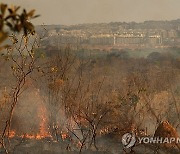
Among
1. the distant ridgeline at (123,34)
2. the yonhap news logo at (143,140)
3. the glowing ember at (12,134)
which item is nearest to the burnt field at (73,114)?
the glowing ember at (12,134)

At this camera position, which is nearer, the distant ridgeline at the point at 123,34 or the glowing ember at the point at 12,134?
the glowing ember at the point at 12,134

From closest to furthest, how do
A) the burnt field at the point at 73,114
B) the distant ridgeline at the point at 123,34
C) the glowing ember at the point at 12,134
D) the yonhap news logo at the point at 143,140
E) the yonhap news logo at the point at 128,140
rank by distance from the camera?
1. the burnt field at the point at 73,114
2. the yonhap news logo at the point at 143,140
3. the yonhap news logo at the point at 128,140
4. the glowing ember at the point at 12,134
5. the distant ridgeline at the point at 123,34

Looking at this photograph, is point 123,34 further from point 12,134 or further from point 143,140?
point 143,140

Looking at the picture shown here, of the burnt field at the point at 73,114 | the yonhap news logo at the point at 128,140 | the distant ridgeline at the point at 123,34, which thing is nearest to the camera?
the burnt field at the point at 73,114

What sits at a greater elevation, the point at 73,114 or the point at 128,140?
the point at 73,114

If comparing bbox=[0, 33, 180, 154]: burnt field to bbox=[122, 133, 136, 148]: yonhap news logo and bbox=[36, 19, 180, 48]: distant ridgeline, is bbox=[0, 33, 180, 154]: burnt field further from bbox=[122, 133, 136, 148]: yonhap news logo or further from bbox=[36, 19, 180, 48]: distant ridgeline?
bbox=[36, 19, 180, 48]: distant ridgeline

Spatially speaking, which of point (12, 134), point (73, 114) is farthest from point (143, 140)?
point (12, 134)

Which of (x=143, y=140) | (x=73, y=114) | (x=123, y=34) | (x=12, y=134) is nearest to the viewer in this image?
(x=143, y=140)

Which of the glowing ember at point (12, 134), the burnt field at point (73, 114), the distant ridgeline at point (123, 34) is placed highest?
the distant ridgeline at point (123, 34)

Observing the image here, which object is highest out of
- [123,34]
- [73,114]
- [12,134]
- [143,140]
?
[123,34]

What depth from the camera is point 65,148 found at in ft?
Answer: 41.3

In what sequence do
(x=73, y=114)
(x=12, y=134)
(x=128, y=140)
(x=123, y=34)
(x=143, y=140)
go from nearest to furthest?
(x=128, y=140) < (x=143, y=140) < (x=73, y=114) < (x=12, y=134) < (x=123, y=34)

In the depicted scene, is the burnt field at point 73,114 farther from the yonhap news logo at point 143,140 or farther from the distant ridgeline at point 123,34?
the distant ridgeline at point 123,34

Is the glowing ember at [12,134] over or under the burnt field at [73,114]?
under
